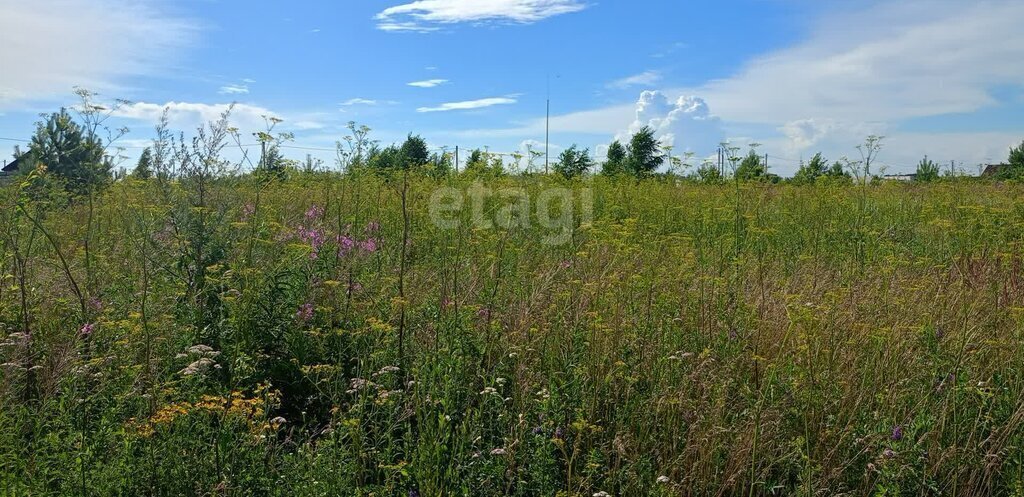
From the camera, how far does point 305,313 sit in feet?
11.1

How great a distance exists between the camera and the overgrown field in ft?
7.32

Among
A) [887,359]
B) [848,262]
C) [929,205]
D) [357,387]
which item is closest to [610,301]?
[887,359]

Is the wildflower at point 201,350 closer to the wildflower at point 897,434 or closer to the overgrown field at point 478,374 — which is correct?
the overgrown field at point 478,374

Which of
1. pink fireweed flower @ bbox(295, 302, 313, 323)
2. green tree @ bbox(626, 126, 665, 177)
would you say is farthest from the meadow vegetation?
green tree @ bbox(626, 126, 665, 177)

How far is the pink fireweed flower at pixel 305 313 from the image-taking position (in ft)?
11.0

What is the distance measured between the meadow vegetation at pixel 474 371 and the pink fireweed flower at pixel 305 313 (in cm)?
2

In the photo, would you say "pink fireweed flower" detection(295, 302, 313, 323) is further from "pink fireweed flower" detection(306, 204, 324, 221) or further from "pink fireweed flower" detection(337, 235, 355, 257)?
"pink fireweed flower" detection(306, 204, 324, 221)

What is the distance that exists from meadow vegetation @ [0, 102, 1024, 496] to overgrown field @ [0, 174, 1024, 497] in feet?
0.05

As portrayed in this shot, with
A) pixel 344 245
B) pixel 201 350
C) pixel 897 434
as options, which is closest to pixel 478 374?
pixel 201 350

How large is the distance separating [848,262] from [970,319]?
71.2 inches

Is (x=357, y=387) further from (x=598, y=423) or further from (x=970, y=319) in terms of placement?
(x=970, y=319)

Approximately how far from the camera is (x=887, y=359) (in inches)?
114

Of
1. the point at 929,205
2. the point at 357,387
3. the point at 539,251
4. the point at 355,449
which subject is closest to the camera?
the point at 355,449

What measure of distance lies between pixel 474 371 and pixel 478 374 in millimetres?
218
